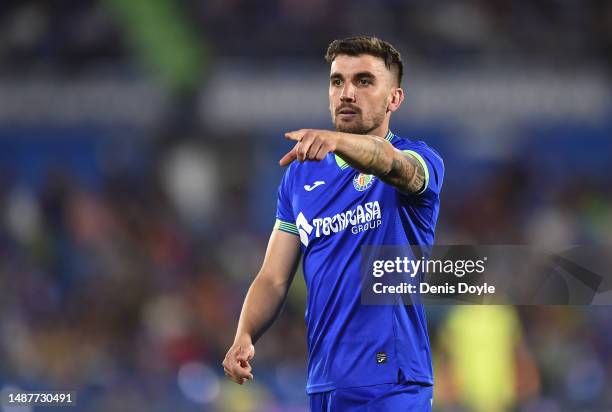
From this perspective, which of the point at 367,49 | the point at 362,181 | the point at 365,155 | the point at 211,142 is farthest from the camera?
the point at 211,142

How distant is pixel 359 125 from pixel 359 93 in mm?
135

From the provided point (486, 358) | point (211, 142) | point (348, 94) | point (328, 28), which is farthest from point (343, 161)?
point (328, 28)

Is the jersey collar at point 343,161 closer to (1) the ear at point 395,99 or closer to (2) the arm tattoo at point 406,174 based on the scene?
(1) the ear at point 395,99

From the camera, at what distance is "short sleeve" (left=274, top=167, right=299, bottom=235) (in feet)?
14.6

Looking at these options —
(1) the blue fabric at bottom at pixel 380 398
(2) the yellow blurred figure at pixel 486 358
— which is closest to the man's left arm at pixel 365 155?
(1) the blue fabric at bottom at pixel 380 398

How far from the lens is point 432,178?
4.11 m

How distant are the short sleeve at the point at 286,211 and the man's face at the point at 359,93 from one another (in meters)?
0.42

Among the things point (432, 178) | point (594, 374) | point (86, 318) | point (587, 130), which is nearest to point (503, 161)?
point (587, 130)

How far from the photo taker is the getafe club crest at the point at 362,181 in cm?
416

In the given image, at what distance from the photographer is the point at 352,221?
4.11 metres

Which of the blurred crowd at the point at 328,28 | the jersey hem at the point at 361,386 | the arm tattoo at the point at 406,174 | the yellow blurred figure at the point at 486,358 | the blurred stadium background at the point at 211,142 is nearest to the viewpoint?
the arm tattoo at the point at 406,174

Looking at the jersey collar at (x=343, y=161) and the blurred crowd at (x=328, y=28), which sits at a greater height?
the blurred crowd at (x=328, y=28)

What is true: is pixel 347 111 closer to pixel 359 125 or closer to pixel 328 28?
pixel 359 125

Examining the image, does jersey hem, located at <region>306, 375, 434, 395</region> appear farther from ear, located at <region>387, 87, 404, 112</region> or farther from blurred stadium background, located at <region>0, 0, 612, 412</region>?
blurred stadium background, located at <region>0, 0, 612, 412</region>
